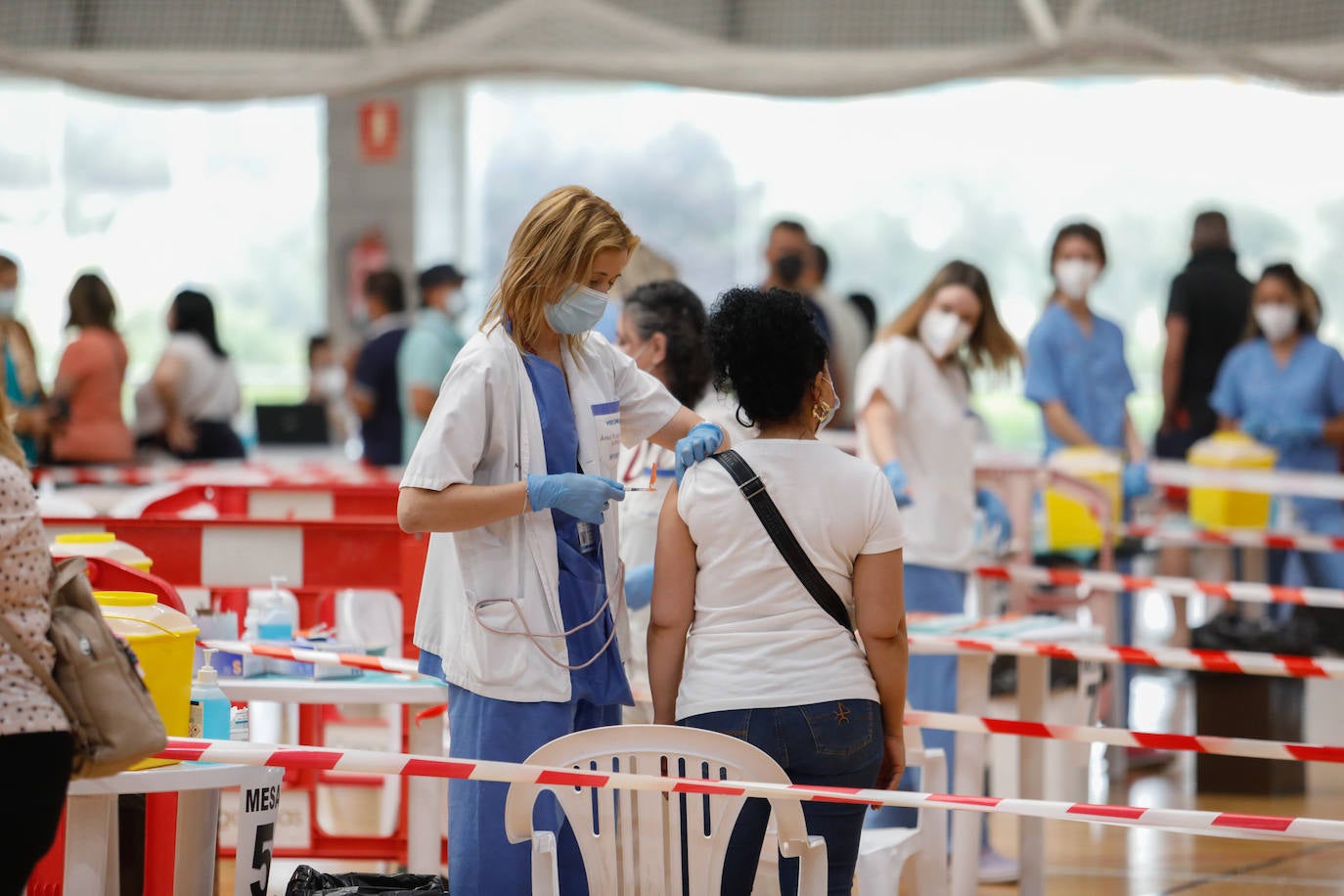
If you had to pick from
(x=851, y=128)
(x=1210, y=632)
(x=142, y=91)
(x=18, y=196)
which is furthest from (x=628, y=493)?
(x=18, y=196)

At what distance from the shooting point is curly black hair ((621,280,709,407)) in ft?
11.1

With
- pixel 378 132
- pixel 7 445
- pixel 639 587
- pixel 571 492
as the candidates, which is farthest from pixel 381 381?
pixel 378 132

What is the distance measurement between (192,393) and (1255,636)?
4.83 m

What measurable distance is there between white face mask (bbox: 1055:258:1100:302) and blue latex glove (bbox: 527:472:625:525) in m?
Answer: 3.60

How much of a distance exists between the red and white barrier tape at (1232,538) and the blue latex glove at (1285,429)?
0.65 metres

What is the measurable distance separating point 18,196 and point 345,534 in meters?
10.3

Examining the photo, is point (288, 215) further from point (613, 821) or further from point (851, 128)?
point (613, 821)

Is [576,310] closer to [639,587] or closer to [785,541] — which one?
[785,541]

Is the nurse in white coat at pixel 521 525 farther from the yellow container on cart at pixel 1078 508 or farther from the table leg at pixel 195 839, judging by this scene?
the yellow container on cart at pixel 1078 508

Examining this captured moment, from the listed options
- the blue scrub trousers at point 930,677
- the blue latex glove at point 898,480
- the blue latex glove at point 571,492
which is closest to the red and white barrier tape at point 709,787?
the blue latex glove at point 571,492

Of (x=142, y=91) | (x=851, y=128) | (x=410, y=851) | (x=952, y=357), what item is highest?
(x=851, y=128)

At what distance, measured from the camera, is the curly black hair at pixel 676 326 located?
338cm

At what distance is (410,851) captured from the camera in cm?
310

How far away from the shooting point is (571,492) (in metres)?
2.37
